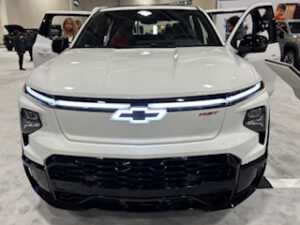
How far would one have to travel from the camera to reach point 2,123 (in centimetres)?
426

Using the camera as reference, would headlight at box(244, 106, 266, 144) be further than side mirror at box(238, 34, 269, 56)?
No

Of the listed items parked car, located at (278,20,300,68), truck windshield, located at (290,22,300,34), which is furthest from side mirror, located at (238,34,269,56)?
truck windshield, located at (290,22,300,34)

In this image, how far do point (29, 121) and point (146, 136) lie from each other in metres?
0.68

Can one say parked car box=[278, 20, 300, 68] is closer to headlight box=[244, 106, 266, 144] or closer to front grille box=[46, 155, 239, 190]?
headlight box=[244, 106, 266, 144]

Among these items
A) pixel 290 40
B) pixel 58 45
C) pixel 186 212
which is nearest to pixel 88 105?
pixel 186 212

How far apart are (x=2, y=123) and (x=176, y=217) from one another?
319 centimetres

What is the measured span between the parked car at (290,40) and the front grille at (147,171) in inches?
285

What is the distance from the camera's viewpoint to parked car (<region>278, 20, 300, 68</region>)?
7730 mm

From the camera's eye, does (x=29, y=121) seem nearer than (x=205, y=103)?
No

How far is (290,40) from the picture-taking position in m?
7.76

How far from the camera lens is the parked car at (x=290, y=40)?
7.73 m

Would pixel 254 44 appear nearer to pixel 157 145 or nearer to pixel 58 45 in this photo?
pixel 157 145

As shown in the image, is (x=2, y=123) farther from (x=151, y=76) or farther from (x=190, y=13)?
(x=151, y=76)

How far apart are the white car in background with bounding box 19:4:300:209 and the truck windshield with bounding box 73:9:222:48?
3.18ft
